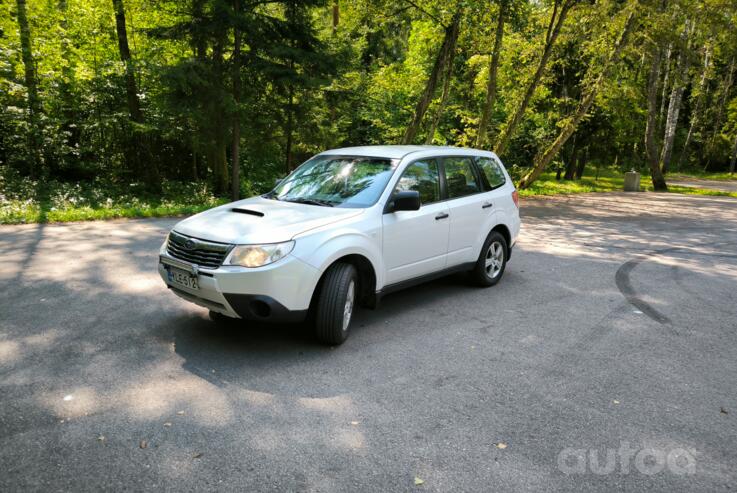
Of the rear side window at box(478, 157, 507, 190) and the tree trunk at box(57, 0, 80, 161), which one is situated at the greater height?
the tree trunk at box(57, 0, 80, 161)

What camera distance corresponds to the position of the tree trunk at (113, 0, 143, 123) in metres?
15.7

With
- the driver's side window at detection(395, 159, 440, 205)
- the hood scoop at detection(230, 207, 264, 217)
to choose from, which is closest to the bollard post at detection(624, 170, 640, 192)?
the driver's side window at detection(395, 159, 440, 205)

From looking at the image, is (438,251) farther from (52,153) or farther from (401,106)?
(401,106)

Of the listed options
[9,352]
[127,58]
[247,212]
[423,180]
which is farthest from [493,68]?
[9,352]

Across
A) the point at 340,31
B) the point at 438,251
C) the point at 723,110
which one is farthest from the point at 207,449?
the point at 723,110

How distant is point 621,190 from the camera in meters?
22.8

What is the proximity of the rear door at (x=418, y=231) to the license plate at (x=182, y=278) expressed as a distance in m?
1.78

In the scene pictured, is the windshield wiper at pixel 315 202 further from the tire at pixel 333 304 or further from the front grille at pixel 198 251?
the front grille at pixel 198 251

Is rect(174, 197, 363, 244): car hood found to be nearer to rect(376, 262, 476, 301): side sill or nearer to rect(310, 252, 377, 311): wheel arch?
rect(310, 252, 377, 311): wheel arch

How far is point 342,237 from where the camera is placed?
4449 millimetres

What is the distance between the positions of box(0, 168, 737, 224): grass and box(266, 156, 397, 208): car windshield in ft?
22.1

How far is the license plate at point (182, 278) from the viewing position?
4.27 meters

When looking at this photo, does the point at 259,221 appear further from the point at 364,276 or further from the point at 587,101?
the point at 587,101

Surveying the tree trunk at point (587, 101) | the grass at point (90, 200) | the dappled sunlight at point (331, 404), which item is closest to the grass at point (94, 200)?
the grass at point (90, 200)
